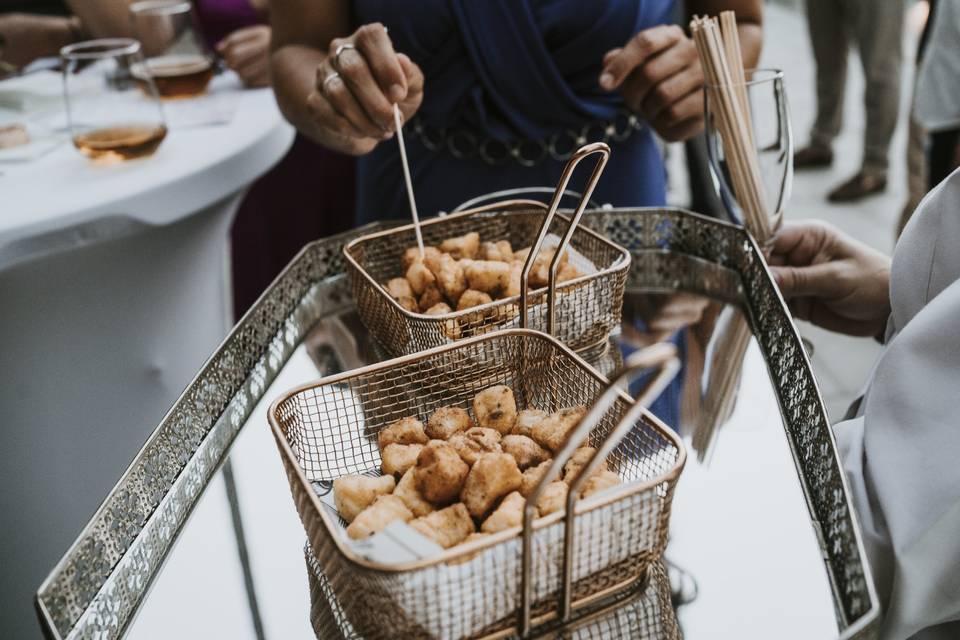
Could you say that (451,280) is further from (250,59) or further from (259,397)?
(250,59)

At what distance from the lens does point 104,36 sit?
200cm

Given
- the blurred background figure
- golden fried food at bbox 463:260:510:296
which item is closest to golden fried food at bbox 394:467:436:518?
golden fried food at bbox 463:260:510:296

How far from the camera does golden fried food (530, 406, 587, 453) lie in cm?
66

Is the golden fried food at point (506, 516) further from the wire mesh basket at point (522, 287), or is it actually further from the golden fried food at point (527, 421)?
the wire mesh basket at point (522, 287)

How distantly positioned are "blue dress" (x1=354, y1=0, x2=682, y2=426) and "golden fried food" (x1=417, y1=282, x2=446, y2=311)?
1.41 feet

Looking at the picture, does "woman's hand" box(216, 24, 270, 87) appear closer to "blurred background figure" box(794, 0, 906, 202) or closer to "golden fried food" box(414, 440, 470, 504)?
"golden fried food" box(414, 440, 470, 504)

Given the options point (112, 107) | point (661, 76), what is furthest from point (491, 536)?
point (112, 107)

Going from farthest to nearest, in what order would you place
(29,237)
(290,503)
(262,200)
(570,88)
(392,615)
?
(262,200)
(570,88)
(29,237)
(290,503)
(392,615)

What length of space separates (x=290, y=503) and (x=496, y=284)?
32cm

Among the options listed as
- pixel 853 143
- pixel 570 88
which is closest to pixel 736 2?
pixel 570 88

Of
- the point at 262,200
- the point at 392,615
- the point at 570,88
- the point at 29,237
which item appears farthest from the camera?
the point at 262,200

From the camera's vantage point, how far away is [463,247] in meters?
0.99

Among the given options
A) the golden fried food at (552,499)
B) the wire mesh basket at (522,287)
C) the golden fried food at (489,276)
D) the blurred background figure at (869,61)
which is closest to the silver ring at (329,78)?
the wire mesh basket at (522,287)

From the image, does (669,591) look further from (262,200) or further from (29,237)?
(262,200)
